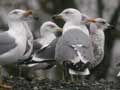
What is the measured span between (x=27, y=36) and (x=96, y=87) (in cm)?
208

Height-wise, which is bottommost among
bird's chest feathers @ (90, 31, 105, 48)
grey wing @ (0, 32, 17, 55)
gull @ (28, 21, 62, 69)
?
gull @ (28, 21, 62, 69)

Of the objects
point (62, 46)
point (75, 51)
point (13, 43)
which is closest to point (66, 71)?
point (62, 46)

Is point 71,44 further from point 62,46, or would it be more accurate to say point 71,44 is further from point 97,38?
point 97,38

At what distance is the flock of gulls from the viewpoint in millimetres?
12672

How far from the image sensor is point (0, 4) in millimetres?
22188

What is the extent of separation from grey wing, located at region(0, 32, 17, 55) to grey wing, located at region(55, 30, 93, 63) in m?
0.80

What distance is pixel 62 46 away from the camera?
509 inches

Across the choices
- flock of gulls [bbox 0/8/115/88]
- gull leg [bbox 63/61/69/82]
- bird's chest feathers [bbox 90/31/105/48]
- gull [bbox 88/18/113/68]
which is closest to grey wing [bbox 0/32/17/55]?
flock of gulls [bbox 0/8/115/88]

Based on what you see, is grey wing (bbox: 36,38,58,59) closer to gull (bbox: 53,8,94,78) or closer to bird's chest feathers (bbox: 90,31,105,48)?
gull (bbox: 53,8,94,78)

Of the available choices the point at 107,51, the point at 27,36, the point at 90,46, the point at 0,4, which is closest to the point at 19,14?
the point at 27,36

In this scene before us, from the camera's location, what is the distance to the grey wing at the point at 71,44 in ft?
41.7

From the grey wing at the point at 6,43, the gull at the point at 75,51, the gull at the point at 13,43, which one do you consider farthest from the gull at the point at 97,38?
the grey wing at the point at 6,43

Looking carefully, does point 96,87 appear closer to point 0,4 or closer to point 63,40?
point 63,40

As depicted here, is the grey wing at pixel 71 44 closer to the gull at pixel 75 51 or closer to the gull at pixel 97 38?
the gull at pixel 75 51
